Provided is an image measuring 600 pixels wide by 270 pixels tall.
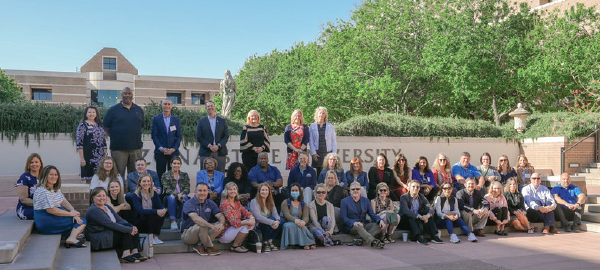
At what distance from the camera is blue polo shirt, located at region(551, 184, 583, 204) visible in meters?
10.3

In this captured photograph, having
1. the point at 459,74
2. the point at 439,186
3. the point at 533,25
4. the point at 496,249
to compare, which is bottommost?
the point at 496,249

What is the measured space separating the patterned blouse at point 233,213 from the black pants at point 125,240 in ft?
4.15

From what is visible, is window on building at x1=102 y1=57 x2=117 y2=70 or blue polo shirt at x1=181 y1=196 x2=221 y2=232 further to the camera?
window on building at x1=102 y1=57 x2=117 y2=70

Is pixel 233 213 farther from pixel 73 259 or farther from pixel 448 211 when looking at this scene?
pixel 448 211

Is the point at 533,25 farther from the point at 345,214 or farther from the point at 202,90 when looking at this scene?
the point at 202,90

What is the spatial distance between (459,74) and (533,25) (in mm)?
5419

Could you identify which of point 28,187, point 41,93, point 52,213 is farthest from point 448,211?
point 41,93

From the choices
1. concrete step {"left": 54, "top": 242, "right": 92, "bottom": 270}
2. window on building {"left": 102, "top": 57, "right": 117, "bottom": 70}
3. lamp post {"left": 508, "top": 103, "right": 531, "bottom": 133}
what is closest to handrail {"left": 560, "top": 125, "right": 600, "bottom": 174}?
lamp post {"left": 508, "top": 103, "right": 531, "bottom": 133}

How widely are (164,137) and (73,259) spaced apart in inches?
125

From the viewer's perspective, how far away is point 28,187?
23.0ft

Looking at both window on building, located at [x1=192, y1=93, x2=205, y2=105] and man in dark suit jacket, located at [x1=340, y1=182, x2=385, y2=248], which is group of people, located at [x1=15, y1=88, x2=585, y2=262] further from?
window on building, located at [x1=192, y1=93, x2=205, y2=105]

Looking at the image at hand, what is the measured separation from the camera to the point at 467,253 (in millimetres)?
7801

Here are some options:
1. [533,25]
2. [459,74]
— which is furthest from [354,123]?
[533,25]

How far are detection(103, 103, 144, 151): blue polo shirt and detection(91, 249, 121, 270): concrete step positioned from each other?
6.56 feet
